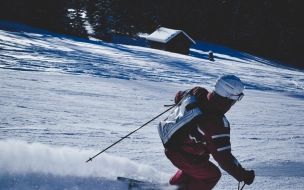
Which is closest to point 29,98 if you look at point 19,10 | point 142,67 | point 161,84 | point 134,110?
point 134,110

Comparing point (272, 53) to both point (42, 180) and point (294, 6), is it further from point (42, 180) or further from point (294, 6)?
point (42, 180)

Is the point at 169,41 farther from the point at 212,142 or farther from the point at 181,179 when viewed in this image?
the point at 212,142

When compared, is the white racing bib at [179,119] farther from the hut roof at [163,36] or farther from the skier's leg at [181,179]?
the hut roof at [163,36]

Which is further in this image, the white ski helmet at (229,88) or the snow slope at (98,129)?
the snow slope at (98,129)

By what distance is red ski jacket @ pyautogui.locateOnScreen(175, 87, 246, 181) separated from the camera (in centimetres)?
249

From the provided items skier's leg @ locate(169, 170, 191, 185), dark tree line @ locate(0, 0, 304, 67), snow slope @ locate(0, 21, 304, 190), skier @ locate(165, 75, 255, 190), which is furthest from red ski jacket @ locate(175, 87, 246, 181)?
dark tree line @ locate(0, 0, 304, 67)

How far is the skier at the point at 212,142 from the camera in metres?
2.50

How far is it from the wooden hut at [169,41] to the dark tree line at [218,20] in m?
8.02

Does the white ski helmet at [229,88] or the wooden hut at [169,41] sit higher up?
the wooden hut at [169,41]

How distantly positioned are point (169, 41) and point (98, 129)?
2703 centimetres

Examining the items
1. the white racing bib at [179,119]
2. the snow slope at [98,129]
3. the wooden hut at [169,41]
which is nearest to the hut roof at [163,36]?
the wooden hut at [169,41]

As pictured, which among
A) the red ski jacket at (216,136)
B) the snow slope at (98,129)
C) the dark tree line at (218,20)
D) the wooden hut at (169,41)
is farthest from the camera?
the dark tree line at (218,20)

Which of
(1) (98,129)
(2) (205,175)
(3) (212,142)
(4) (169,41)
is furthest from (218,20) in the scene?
(3) (212,142)

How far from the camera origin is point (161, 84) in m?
10.2
